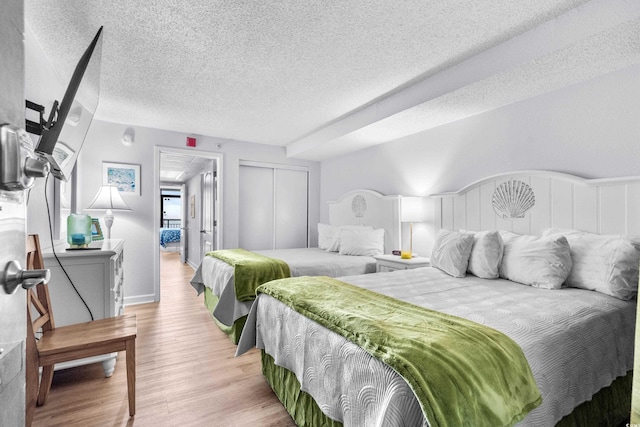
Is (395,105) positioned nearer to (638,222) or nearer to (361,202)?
(361,202)

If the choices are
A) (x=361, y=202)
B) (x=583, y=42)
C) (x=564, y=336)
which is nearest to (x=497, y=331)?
(x=564, y=336)

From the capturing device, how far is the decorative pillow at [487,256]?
2.36m

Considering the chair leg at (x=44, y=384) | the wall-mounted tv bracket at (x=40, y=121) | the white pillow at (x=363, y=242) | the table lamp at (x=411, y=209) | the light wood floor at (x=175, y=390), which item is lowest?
the light wood floor at (x=175, y=390)

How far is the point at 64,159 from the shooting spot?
1.42 m

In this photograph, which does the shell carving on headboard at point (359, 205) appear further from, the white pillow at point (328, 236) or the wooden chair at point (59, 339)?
the wooden chair at point (59, 339)

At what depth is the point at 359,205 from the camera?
461cm

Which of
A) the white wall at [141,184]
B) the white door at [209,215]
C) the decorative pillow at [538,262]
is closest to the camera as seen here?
the decorative pillow at [538,262]

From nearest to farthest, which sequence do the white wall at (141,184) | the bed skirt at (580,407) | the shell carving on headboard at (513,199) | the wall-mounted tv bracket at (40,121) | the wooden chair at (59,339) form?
the wall-mounted tv bracket at (40,121), the bed skirt at (580,407), the wooden chair at (59,339), the shell carving on headboard at (513,199), the white wall at (141,184)

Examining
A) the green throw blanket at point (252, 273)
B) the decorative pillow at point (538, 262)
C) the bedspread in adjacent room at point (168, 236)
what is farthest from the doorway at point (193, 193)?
the decorative pillow at point (538, 262)

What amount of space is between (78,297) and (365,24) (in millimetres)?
2609

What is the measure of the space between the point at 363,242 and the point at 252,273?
1588 mm

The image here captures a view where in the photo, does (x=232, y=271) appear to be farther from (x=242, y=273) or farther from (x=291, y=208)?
(x=291, y=208)

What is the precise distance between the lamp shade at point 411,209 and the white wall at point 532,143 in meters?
0.22

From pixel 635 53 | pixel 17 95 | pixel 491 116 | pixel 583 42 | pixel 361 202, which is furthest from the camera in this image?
pixel 361 202
